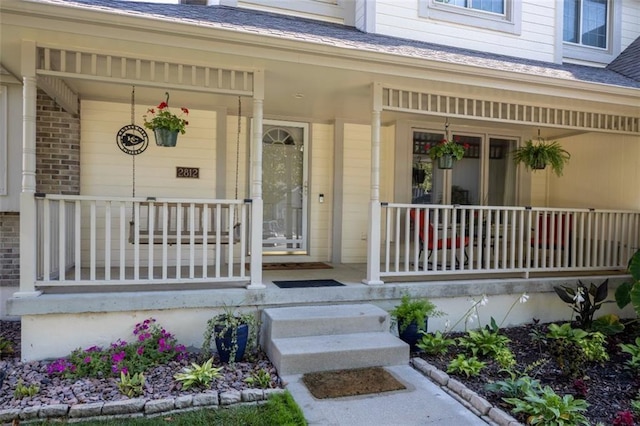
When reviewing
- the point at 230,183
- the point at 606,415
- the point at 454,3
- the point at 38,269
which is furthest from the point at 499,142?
the point at 38,269

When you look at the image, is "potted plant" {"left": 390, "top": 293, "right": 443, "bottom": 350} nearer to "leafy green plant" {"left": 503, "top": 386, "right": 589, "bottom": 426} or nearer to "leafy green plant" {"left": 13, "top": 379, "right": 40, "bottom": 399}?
"leafy green plant" {"left": 503, "top": 386, "right": 589, "bottom": 426}

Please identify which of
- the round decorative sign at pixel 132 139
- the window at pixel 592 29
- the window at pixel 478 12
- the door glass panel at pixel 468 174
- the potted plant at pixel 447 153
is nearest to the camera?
the round decorative sign at pixel 132 139

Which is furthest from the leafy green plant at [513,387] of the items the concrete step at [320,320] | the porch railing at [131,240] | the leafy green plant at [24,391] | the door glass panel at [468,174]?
the door glass panel at [468,174]

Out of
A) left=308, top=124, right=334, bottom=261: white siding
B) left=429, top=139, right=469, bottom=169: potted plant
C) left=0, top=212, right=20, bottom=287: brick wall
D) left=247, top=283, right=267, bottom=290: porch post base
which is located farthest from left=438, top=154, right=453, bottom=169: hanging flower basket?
left=0, top=212, right=20, bottom=287: brick wall

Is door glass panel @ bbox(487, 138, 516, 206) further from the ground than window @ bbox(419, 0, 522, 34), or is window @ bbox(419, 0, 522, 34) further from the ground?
window @ bbox(419, 0, 522, 34)

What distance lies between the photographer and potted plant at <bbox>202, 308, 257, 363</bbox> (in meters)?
3.81

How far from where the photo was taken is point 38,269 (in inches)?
164

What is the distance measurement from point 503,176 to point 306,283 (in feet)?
13.8

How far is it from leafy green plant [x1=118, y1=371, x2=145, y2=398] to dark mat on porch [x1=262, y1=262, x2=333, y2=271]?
258 cm

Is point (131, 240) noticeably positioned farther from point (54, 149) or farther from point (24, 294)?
point (54, 149)

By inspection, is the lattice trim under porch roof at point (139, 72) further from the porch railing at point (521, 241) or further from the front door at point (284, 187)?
the porch railing at point (521, 241)

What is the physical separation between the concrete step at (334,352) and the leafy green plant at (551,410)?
3.82 feet

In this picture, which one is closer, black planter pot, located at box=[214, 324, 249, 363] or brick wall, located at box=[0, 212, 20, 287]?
black planter pot, located at box=[214, 324, 249, 363]

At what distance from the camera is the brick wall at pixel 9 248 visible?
504 cm
